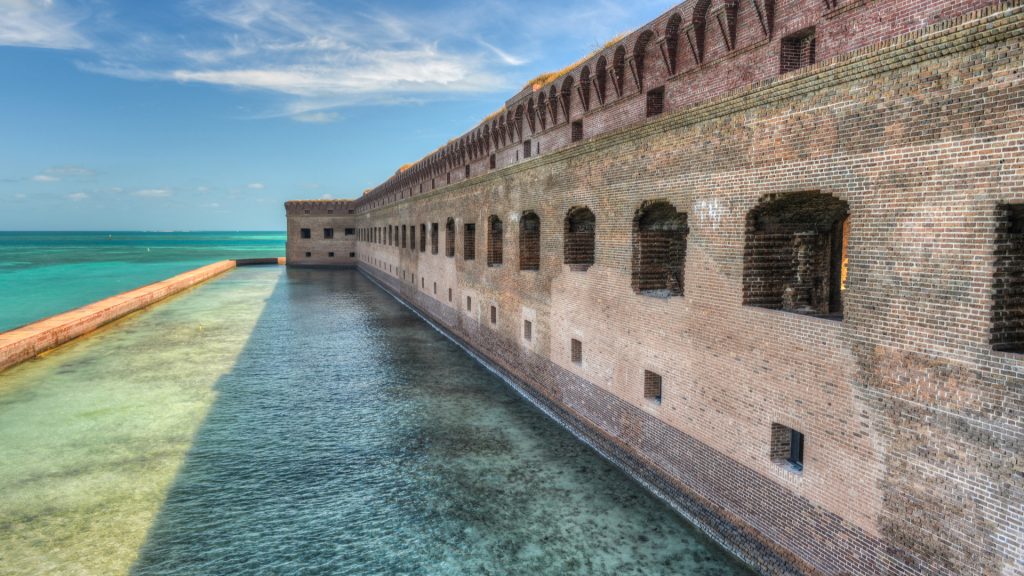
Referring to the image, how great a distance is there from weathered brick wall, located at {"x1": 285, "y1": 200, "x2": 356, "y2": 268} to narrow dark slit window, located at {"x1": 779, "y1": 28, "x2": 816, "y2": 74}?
46.2m

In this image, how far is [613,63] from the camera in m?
10.3

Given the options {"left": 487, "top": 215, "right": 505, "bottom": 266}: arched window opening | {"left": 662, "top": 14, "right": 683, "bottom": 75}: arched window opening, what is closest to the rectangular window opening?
{"left": 662, "top": 14, "right": 683, "bottom": 75}: arched window opening

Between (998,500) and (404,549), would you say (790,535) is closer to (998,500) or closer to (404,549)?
(998,500)

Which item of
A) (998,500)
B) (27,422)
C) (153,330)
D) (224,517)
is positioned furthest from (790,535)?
(153,330)

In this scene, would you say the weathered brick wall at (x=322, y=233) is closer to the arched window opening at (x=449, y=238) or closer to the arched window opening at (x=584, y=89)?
the arched window opening at (x=449, y=238)

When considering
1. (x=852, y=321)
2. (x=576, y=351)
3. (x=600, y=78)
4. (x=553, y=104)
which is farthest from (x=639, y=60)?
(x=852, y=321)

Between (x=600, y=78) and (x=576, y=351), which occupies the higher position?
(x=600, y=78)

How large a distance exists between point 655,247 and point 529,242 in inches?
191

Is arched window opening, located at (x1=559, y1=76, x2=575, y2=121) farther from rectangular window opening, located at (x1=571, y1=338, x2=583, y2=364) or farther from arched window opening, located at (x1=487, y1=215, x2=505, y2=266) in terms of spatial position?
rectangular window opening, located at (x1=571, y1=338, x2=583, y2=364)

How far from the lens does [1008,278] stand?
4.25 meters

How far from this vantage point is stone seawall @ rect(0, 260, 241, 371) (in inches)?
586

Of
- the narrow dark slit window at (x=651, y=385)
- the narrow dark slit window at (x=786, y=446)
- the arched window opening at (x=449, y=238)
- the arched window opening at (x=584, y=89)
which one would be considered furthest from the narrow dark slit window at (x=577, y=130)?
the arched window opening at (x=449, y=238)

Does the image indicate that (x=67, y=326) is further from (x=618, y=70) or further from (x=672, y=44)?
(x=672, y=44)

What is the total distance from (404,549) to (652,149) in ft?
18.4
